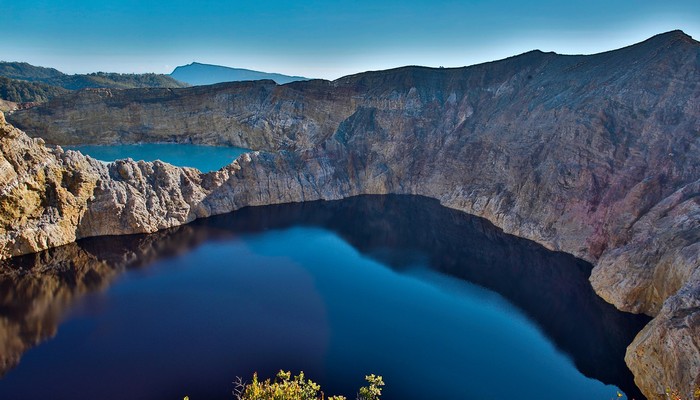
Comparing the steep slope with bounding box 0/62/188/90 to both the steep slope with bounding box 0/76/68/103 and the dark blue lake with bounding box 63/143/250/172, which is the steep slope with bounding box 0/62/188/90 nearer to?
the steep slope with bounding box 0/76/68/103

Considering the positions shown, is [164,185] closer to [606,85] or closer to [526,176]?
[526,176]

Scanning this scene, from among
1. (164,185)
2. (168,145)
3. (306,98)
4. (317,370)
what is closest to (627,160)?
(317,370)

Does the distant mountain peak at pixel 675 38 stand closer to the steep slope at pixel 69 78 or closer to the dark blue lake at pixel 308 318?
the dark blue lake at pixel 308 318

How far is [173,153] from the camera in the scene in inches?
2643

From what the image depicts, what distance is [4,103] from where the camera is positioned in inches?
3590

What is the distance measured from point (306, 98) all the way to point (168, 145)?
24523 mm

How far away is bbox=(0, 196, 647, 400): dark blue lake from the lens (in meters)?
21.4

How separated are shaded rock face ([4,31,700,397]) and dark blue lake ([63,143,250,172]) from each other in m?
5.36

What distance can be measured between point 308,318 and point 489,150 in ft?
112

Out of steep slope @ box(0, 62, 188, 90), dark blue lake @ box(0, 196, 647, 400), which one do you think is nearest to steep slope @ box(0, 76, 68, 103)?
steep slope @ box(0, 62, 188, 90)

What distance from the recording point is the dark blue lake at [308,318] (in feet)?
70.2

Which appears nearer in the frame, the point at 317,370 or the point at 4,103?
the point at 317,370

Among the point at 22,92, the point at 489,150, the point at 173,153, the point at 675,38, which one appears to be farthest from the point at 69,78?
the point at 675,38

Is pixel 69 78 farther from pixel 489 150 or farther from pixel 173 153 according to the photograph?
pixel 489 150
